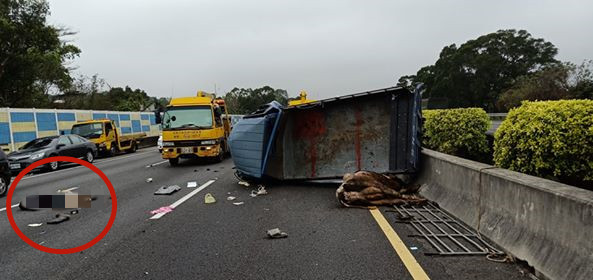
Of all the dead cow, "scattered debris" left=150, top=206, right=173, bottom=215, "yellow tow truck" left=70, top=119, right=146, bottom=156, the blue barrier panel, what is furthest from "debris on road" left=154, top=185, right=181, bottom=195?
the blue barrier panel

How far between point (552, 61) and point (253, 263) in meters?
67.2

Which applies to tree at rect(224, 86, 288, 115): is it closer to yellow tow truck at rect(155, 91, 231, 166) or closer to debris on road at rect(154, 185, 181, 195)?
yellow tow truck at rect(155, 91, 231, 166)

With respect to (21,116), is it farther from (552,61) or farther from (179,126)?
(552,61)

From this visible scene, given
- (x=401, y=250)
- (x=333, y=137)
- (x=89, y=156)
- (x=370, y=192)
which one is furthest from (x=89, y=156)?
(x=401, y=250)

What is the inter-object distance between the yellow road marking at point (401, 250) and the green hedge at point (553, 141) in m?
1.92

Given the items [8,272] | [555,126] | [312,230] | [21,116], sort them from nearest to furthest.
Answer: [8,272] → [555,126] → [312,230] → [21,116]

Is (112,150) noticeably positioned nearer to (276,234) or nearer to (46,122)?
(46,122)

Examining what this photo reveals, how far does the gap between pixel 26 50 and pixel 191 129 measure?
22239 millimetres

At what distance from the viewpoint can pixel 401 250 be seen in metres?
4.85

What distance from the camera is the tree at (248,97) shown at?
86250 millimetres

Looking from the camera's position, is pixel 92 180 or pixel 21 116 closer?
pixel 92 180

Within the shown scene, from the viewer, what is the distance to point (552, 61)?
60.3 metres

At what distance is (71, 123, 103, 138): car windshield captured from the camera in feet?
77.7

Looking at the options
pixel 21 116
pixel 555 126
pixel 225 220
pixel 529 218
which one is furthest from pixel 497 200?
pixel 21 116
